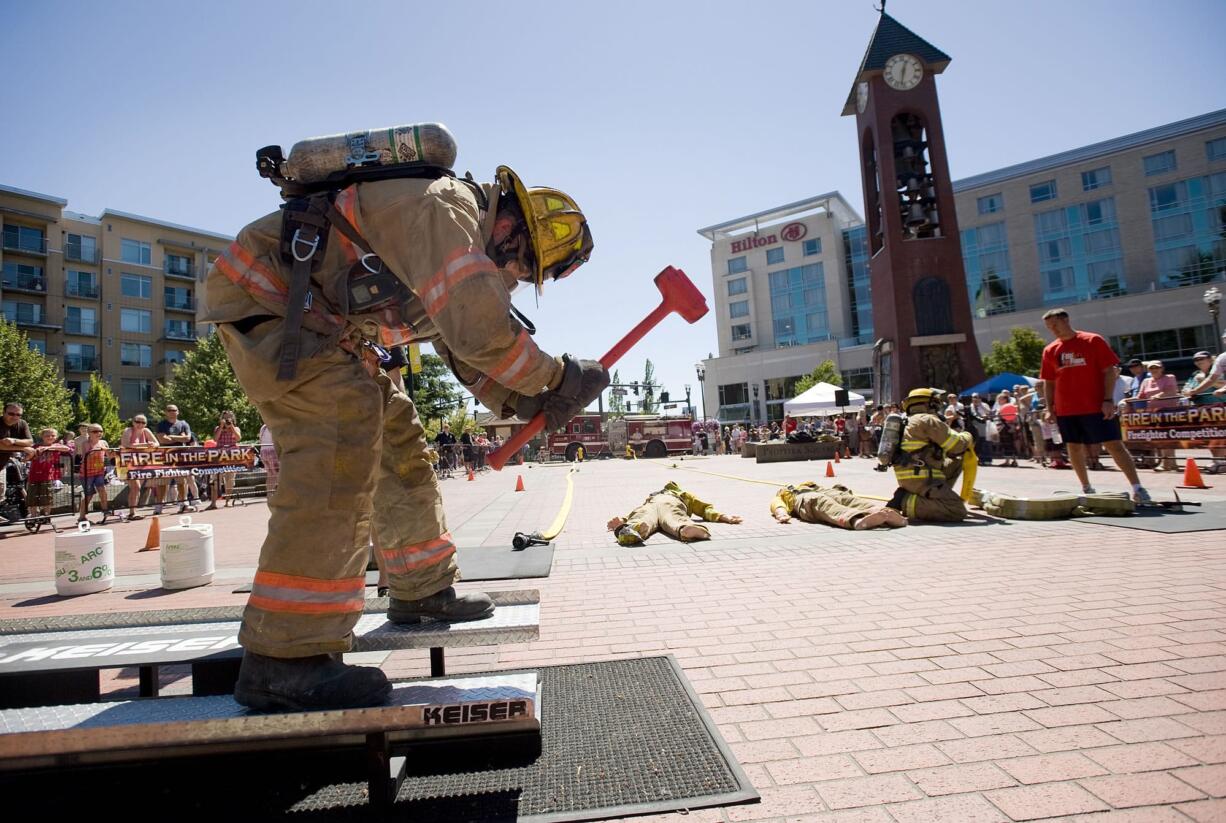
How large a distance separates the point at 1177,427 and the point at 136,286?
58861 millimetres

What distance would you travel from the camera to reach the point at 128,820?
5.48ft

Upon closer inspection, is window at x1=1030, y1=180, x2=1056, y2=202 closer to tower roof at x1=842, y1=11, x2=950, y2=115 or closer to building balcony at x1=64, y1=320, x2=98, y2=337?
tower roof at x1=842, y1=11, x2=950, y2=115

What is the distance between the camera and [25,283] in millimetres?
40688

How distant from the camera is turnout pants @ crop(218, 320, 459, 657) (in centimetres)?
178

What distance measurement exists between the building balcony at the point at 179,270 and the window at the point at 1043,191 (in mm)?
70517

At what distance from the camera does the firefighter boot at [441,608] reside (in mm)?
2396

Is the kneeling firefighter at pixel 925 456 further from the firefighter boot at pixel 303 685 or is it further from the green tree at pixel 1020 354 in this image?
the green tree at pixel 1020 354

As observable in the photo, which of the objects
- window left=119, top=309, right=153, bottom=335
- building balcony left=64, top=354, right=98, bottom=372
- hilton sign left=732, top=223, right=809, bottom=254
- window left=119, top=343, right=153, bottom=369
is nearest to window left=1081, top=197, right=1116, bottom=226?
hilton sign left=732, top=223, right=809, bottom=254

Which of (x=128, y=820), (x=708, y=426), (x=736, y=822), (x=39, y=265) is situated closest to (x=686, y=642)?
(x=736, y=822)

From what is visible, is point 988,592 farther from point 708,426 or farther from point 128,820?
point 708,426

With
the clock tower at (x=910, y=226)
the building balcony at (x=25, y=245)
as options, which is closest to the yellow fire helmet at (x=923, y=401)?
the clock tower at (x=910, y=226)

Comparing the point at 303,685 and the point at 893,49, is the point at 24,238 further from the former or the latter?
the point at 303,685

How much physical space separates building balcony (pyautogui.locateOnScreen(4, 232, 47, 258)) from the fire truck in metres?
38.0

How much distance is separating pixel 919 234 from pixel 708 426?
700 inches
